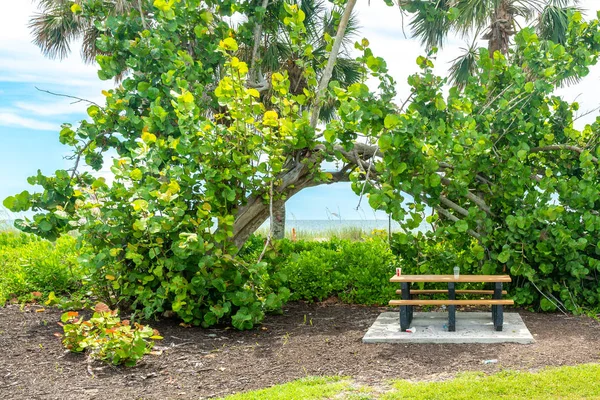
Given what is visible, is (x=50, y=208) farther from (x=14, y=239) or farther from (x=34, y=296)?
(x=14, y=239)

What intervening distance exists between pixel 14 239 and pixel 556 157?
31.6 feet

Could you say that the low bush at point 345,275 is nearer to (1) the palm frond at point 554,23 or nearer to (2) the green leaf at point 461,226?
(2) the green leaf at point 461,226

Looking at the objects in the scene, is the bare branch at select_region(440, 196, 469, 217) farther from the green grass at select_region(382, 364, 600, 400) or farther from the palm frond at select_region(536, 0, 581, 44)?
the palm frond at select_region(536, 0, 581, 44)

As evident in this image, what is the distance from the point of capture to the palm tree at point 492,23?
12.5 metres

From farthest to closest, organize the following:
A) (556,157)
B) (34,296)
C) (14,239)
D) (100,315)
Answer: (14,239) < (556,157) < (34,296) < (100,315)

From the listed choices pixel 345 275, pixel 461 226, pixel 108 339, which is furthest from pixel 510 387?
pixel 345 275

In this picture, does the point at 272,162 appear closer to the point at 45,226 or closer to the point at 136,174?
the point at 136,174

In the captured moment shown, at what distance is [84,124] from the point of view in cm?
691

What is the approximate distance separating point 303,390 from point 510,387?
1480 mm

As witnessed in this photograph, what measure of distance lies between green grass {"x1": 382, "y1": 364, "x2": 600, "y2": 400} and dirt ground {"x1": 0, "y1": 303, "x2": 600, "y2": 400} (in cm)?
25

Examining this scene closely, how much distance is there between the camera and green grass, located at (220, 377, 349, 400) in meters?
4.12

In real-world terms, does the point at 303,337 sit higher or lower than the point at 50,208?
lower

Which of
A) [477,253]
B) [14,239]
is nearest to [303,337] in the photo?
[477,253]

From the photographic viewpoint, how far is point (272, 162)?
601cm
